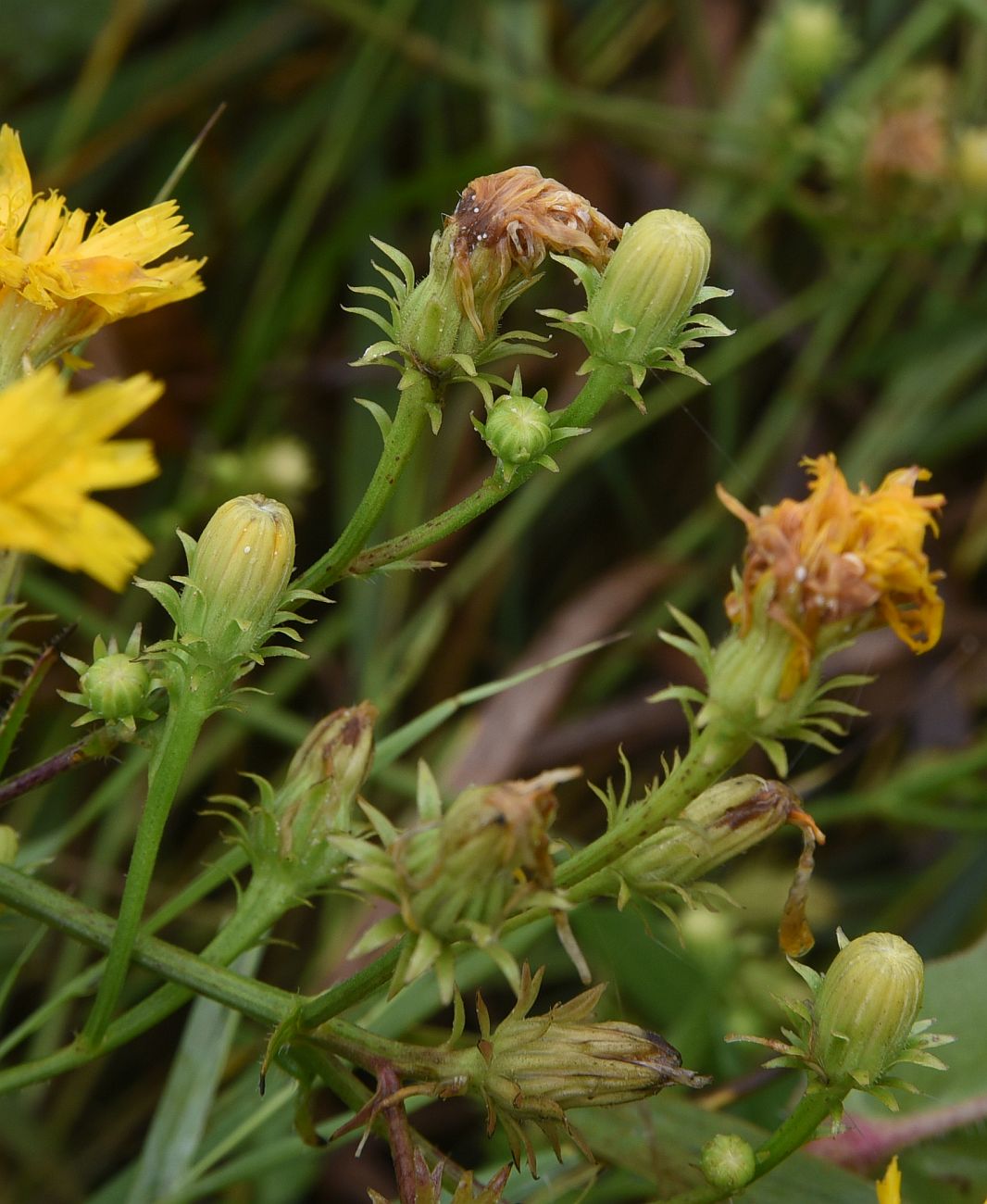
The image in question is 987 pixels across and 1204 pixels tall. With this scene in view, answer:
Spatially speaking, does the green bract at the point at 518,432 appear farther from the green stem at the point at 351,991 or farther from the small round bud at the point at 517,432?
the green stem at the point at 351,991

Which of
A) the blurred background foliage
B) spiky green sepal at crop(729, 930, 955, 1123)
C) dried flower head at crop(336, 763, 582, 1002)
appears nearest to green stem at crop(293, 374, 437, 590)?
dried flower head at crop(336, 763, 582, 1002)

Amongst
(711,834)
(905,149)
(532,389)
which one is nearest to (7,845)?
(711,834)

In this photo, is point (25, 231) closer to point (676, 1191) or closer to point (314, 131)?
point (676, 1191)

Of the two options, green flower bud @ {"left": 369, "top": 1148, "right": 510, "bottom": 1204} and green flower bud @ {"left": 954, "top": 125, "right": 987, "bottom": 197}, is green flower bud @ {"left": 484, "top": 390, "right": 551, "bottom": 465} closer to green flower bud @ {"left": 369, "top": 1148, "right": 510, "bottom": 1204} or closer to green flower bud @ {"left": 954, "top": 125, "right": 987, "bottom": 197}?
green flower bud @ {"left": 369, "top": 1148, "right": 510, "bottom": 1204}

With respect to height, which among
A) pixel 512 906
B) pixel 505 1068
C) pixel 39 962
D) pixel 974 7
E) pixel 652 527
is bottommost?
pixel 39 962

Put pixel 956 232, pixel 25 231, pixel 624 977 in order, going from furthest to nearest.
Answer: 1. pixel 956 232
2. pixel 624 977
3. pixel 25 231

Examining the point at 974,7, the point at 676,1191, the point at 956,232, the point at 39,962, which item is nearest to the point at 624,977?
the point at 676,1191

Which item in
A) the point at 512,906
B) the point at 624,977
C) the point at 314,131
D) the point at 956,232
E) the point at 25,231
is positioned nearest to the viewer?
the point at 512,906
